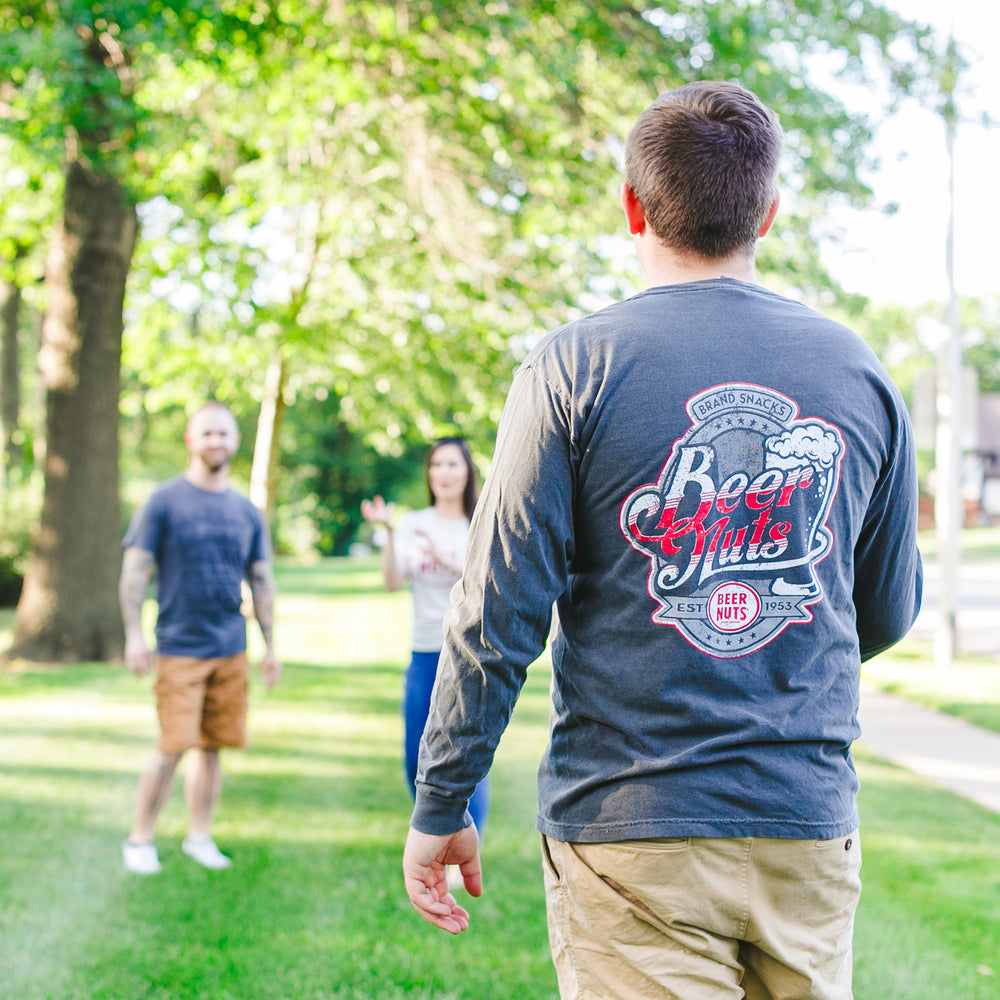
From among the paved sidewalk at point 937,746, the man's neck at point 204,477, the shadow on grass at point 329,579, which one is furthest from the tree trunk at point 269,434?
the man's neck at point 204,477

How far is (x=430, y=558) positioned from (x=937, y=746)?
205 inches

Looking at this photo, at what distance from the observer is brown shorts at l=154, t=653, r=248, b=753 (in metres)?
5.27

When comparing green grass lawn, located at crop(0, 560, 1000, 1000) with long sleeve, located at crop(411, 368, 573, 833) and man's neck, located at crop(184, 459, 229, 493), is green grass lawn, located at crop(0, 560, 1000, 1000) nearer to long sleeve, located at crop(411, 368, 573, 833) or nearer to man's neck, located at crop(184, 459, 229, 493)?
man's neck, located at crop(184, 459, 229, 493)

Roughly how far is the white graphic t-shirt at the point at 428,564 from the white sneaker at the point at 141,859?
1.66 meters

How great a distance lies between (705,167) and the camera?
1715 millimetres

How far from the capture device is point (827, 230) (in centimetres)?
1046

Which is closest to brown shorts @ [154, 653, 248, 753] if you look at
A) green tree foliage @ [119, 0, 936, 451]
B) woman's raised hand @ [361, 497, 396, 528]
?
woman's raised hand @ [361, 497, 396, 528]

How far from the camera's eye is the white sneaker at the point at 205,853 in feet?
17.4

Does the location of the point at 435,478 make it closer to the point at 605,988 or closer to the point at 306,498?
the point at 605,988

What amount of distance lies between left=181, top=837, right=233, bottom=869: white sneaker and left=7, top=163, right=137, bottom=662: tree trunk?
701cm

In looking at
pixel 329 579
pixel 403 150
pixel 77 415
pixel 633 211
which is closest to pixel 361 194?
pixel 403 150

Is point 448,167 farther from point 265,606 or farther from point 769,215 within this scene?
point 769,215

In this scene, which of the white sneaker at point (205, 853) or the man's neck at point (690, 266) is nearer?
the man's neck at point (690, 266)

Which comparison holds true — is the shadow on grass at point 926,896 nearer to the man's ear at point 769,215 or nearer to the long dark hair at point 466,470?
the long dark hair at point 466,470
